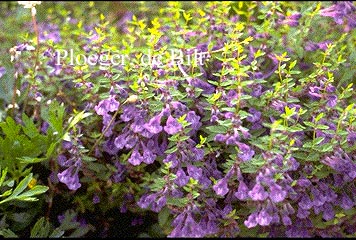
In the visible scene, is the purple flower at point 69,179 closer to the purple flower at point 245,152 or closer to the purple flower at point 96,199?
the purple flower at point 96,199

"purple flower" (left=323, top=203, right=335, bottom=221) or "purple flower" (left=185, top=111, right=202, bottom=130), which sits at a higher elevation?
"purple flower" (left=185, top=111, right=202, bottom=130)

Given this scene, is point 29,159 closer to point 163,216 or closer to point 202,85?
point 163,216

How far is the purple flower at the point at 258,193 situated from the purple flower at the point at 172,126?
233 mm

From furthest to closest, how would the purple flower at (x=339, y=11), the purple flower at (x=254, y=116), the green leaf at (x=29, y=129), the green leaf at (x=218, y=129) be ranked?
the purple flower at (x=339, y=11), the green leaf at (x=29, y=129), the purple flower at (x=254, y=116), the green leaf at (x=218, y=129)

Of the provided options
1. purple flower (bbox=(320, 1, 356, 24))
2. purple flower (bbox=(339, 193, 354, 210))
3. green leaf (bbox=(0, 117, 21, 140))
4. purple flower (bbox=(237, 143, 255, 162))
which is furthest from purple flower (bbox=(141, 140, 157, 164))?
purple flower (bbox=(320, 1, 356, 24))

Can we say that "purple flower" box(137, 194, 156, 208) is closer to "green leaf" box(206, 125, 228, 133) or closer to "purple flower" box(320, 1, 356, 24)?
"green leaf" box(206, 125, 228, 133)

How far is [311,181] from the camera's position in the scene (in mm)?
1380

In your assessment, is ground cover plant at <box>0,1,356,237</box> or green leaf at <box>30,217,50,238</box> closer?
ground cover plant at <box>0,1,356,237</box>

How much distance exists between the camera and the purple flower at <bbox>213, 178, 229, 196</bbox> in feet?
4.34

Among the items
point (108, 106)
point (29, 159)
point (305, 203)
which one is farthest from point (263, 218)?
point (29, 159)

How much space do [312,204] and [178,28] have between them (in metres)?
0.70

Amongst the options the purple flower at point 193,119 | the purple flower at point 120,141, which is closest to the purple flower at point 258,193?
the purple flower at point 193,119

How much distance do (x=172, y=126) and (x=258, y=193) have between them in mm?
264

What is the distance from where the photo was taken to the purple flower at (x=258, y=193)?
1.24 meters
